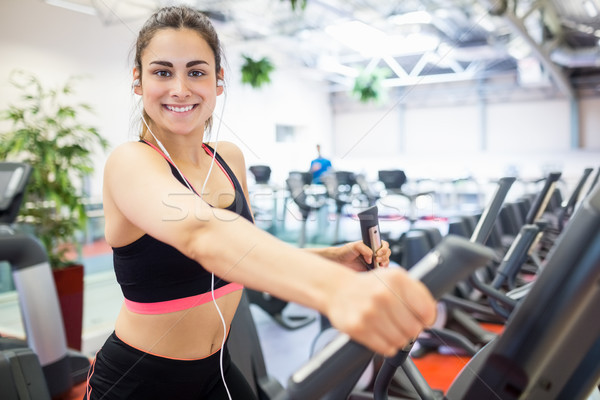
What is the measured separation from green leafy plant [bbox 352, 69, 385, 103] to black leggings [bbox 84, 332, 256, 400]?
9.46 feet

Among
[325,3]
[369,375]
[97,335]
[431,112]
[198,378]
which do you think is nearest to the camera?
[198,378]

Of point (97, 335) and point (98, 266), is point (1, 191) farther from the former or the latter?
point (98, 266)

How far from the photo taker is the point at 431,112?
15.4 metres

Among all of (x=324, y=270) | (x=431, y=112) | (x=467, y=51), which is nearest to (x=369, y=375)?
(x=324, y=270)

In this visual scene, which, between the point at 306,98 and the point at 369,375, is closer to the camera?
the point at 369,375

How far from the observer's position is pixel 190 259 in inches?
32.1

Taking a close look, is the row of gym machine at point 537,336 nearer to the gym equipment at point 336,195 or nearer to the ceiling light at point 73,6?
the gym equipment at point 336,195

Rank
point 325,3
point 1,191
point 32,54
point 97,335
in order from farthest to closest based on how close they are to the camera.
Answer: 1. point 325,3
2. point 32,54
3. point 97,335
4. point 1,191

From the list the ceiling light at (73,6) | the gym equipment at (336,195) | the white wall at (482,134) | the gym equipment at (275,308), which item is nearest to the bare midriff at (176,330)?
the gym equipment at (275,308)

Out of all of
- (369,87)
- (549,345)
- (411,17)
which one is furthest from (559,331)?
(411,17)

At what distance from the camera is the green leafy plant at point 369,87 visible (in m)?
3.66

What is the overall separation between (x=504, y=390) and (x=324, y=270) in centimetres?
27

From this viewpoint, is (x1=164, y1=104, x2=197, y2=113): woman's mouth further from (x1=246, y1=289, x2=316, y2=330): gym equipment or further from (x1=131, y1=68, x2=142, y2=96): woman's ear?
(x1=246, y1=289, x2=316, y2=330): gym equipment

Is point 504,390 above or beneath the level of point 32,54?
beneath
